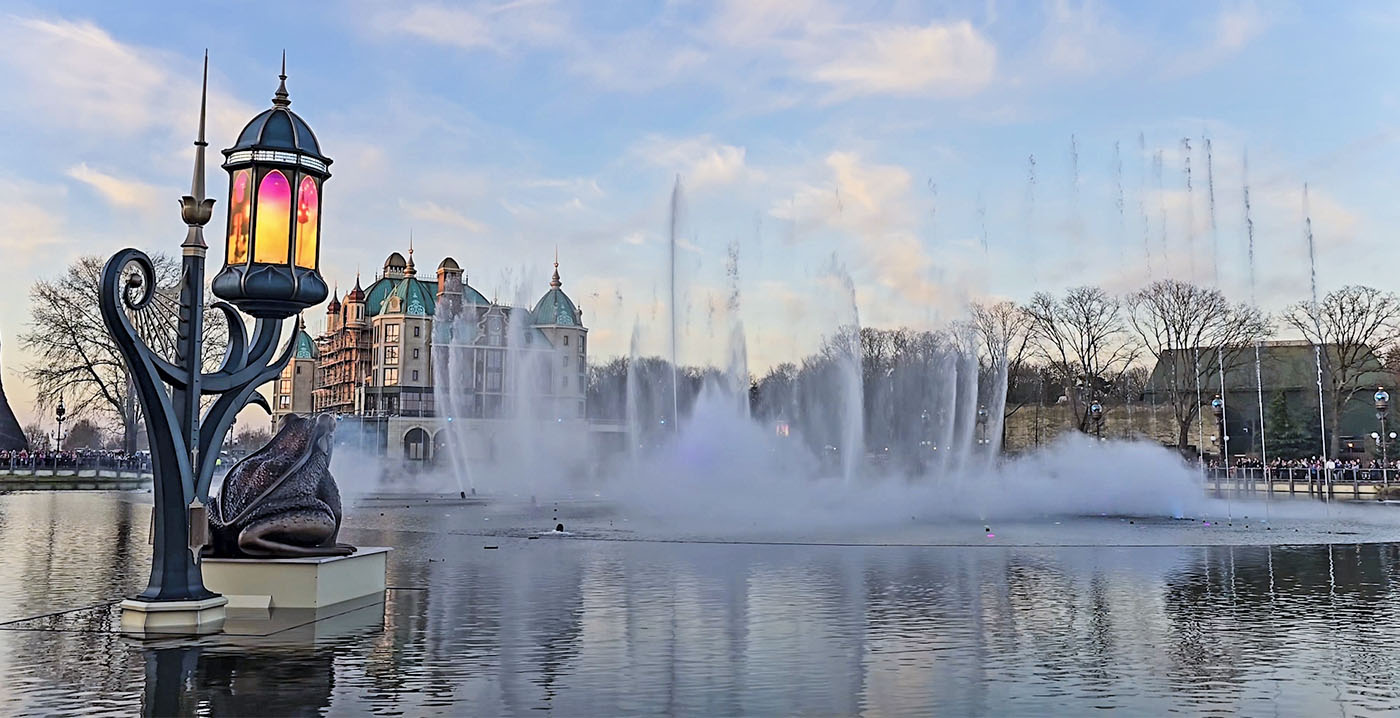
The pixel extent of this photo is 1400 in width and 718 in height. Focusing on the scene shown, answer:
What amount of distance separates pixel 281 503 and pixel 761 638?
5922 mm

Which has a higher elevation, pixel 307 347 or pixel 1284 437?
pixel 307 347

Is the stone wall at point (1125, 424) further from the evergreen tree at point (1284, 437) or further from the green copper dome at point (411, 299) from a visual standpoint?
the green copper dome at point (411, 299)

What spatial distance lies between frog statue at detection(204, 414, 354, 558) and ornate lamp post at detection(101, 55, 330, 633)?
0.86 meters

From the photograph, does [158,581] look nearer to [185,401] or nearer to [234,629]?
[234,629]

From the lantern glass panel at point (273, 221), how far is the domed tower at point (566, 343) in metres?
89.6

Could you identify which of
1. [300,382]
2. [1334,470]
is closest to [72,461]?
[1334,470]

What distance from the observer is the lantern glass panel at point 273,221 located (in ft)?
40.6

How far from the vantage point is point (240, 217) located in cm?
1244

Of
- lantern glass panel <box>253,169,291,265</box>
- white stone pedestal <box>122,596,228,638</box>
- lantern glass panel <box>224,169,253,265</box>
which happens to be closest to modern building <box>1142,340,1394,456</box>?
lantern glass panel <box>253,169,291,265</box>

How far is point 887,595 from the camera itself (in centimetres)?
1436

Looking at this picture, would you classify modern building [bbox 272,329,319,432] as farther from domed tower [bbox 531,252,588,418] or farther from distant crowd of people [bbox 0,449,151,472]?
distant crowd of people [bbox 0,449,151,472]

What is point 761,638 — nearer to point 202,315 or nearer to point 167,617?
point 167,617

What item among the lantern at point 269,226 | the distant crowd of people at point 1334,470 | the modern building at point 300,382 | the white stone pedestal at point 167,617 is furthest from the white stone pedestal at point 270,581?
the modern building at point 300,382

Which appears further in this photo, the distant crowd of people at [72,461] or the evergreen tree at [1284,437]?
the evergreen tree at [1284,437]
